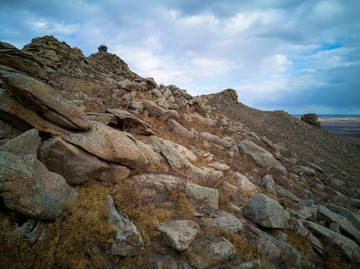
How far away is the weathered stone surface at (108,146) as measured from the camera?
5140 mm

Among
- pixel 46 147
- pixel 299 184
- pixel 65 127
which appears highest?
pixel 65 127

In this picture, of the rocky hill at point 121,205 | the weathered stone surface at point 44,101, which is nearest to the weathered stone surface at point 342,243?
the rocky hill at point 121,205

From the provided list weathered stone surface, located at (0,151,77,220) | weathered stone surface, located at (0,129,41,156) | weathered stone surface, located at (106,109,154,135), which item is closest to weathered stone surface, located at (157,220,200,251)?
weathered stone surface, located at (0,151,77,220)

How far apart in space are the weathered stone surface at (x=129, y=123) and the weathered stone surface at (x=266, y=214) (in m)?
6.33

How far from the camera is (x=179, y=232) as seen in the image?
13.7 ft

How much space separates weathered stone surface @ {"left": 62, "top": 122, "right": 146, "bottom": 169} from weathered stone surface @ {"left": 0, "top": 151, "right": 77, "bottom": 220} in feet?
4.78

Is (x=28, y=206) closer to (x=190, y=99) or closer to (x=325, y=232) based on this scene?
(x=325, y=232)

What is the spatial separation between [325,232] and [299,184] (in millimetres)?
7002

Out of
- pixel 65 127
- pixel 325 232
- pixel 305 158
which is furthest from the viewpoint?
pixel 305 158

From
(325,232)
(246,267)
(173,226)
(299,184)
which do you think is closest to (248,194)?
(325,232)

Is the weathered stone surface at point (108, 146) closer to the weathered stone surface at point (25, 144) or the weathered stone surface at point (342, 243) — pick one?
the weathered stone surface at point (25, 144)

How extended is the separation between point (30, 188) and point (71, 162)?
1.38m

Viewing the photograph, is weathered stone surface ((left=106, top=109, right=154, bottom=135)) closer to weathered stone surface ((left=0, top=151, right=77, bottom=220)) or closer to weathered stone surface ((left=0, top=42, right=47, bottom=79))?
weathered stone surface ((left=0, top=151, right=77, bottom=220))

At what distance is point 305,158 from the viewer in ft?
59.9
